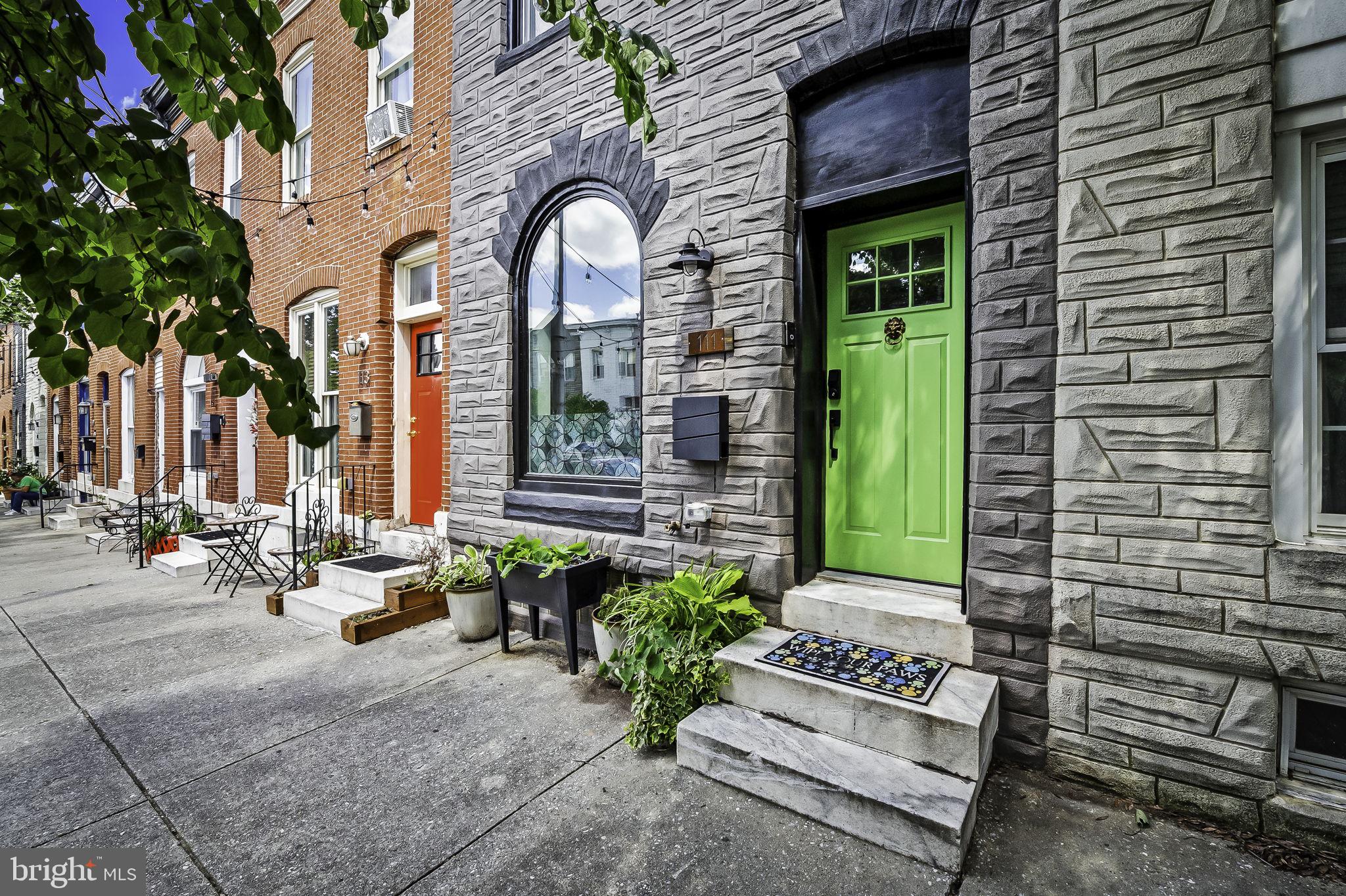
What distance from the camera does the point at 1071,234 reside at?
2.54m

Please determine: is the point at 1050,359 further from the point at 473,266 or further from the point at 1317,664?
the point at 473,266

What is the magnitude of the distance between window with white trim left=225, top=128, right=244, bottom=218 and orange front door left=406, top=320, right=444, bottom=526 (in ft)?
16.5

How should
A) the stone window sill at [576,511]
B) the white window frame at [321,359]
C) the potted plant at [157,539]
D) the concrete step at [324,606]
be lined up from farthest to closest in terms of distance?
the potted plant at [157,539] → the white window frame at [321,359] → the concrete step at [324,606] → the stone window sill at [576,511]

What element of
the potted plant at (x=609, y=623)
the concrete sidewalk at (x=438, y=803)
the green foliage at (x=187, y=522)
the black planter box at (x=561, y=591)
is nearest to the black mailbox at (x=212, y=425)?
the green foliage at (x=187, y=522)

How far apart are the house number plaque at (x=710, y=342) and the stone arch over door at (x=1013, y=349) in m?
1.28

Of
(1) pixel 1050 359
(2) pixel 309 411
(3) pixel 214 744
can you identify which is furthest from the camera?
(3) pixel 214 744

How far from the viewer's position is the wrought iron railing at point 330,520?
611cm

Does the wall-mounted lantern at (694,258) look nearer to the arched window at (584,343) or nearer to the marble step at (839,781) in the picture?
the arched window at (584,343)

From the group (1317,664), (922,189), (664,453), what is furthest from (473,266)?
(1317,664)

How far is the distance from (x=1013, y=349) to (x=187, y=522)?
10379 millimetres

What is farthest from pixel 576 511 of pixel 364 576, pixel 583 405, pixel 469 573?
pixel 364 576

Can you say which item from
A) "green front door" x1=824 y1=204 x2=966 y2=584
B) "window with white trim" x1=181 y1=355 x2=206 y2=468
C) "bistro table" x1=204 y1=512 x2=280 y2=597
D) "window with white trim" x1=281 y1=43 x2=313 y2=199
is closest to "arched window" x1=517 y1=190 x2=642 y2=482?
"green front door" x1=824 y1=204 x2=966 y2=584

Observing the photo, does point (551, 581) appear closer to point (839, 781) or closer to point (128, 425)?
point (839, 781)

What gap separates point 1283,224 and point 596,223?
3.64m
